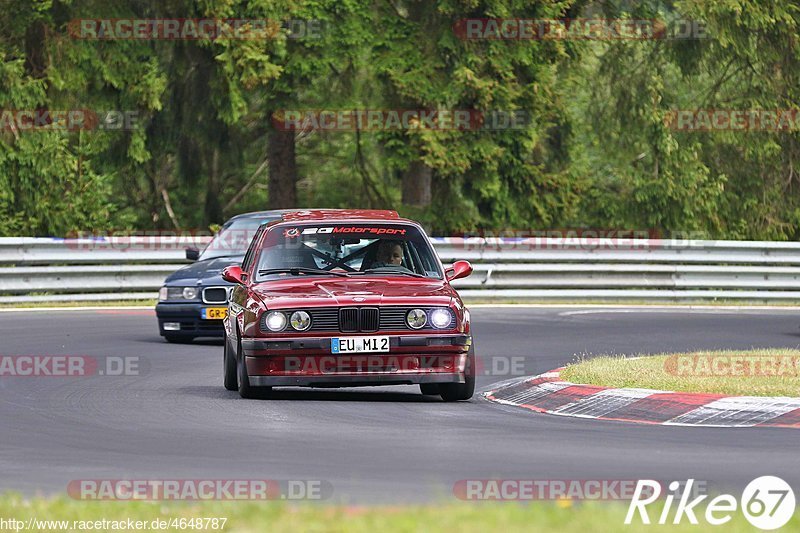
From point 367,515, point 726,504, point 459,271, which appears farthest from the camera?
point 459,271

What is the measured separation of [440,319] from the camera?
12.3 m

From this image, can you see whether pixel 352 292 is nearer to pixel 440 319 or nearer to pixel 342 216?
pixel 440 319

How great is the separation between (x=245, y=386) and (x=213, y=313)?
5.81 metres

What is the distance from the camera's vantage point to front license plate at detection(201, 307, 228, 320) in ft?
60.0

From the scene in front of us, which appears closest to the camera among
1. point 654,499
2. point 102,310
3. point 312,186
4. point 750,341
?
point 654,499

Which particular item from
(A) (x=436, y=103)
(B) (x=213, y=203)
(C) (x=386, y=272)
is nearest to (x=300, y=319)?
(C) (x=386, y=272)

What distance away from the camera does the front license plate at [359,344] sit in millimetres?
12156

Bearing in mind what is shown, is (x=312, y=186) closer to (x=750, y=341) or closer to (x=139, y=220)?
(x=139, y=220)

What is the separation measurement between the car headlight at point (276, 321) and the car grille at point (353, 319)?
0.21 m

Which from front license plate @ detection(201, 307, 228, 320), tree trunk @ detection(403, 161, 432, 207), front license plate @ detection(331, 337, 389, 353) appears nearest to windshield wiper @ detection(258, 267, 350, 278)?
front license plate @ detection(331, 337, 389, 353)

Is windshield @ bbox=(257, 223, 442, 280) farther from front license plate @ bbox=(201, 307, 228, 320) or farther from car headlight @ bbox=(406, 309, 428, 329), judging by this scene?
front license plate @ bbox=(201, 307, 228, 320)

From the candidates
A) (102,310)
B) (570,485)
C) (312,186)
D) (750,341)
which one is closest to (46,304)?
(102,310)

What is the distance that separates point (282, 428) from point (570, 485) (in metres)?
3.04

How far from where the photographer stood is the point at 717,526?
6.80 m
